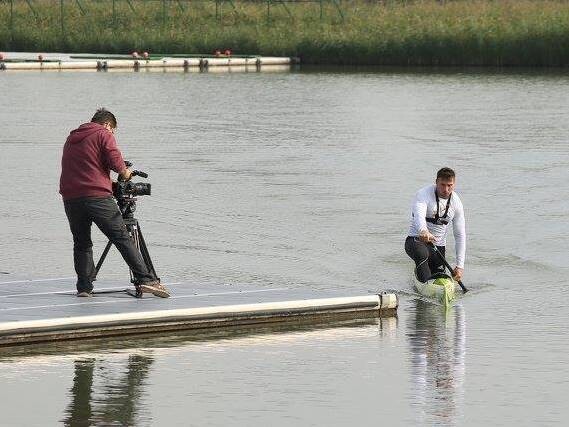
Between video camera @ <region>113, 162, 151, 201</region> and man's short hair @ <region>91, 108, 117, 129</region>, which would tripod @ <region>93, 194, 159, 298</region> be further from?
man's short hair @ <region>91, 108, 117, 129</region>

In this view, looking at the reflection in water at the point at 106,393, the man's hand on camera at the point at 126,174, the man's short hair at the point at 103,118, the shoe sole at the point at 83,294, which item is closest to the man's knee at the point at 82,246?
the shoe sole at the point at 83,294

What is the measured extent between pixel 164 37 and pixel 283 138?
123 ft

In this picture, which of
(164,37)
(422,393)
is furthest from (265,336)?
(164,37)

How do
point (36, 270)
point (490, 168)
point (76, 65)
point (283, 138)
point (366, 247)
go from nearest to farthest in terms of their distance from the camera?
1. point (36, 270)
2. point (366, 247)
3. point (490, 168)
4. point (283, 138)
5. point (76, 65)

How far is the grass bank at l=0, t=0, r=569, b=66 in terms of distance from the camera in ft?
208

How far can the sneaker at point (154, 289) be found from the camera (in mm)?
14039

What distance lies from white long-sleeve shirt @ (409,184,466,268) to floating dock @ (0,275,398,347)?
152 cm

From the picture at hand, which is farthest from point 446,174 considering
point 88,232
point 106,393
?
point 106,393

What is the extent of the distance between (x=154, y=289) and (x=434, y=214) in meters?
3.68

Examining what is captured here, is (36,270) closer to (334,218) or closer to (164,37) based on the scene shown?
(334,218)

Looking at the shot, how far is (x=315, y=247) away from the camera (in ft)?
66.2

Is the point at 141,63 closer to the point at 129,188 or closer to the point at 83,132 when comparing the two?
the point at 129,188

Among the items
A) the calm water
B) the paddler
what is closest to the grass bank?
the calm water

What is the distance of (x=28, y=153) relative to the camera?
105 feet
